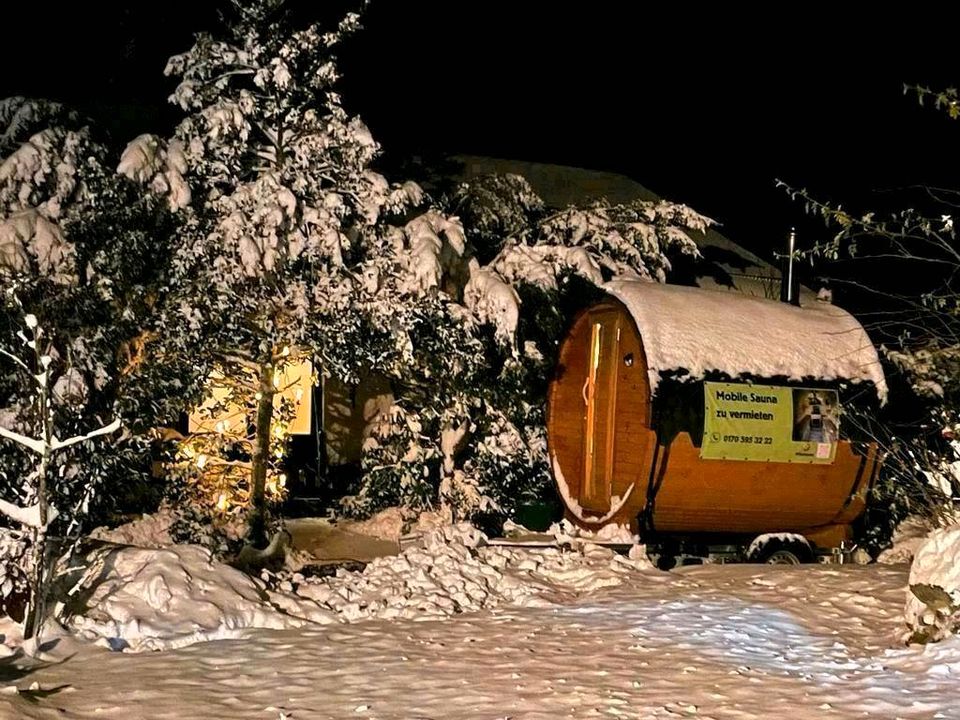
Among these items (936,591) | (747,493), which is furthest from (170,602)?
(747,493)

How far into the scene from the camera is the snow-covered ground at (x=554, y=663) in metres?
5.53

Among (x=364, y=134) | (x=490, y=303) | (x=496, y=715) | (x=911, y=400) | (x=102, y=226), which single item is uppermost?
(x=364, y=134)

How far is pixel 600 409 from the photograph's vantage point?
1095 cm

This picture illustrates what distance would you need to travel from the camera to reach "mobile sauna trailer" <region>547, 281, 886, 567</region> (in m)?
9.31

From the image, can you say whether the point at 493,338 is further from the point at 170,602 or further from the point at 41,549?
the point at 41,549

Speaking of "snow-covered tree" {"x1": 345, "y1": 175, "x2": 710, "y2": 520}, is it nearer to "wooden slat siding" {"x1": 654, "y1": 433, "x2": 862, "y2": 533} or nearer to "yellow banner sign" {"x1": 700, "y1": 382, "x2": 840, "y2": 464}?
"yellow banner sign" {"x1": 700, "y1": 382, "x2": 840, "y2": 464}

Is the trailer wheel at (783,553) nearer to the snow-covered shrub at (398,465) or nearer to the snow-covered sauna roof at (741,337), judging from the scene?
the snow-covered sauna roof at (741,337)

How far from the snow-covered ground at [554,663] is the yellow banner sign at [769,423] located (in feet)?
4.57

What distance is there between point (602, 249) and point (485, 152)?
4834 mm

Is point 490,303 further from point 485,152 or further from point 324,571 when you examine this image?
point 485,152

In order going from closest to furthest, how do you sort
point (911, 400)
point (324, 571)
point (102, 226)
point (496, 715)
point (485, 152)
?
point (496, 715)
point (324, 571)
point (102, 226)
point (911, 400)
point (485, 152)

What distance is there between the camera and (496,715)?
5.40 m

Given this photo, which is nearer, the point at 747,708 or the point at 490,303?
the point at 747,708

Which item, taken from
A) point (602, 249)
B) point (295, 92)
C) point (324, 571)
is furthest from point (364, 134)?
point (324, 571)
